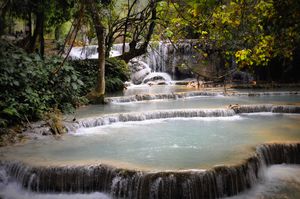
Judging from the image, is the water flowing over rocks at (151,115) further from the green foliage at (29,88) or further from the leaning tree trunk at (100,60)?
the leaning tree trunk at (100,60)

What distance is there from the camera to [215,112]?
37.3 feet

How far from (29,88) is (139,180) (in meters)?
4.85

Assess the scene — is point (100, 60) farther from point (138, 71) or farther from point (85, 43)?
point (138, 71)

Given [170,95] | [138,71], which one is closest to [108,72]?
[170,95]

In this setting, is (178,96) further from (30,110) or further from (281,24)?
(281,24)

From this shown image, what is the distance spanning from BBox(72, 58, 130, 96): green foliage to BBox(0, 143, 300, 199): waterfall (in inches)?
312

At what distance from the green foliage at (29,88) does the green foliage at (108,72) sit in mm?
3166

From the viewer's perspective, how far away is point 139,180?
6.05 metres

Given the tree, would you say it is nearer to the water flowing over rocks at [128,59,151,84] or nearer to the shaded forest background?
the shaded forest background

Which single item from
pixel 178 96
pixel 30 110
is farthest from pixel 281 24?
pixel 178 96

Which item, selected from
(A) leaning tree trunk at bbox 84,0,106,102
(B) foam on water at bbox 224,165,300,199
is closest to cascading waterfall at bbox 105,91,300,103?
(A) leaning tree trunk at bbox 84,0,106,102

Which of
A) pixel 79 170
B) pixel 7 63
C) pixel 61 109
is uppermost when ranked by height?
pixel 7 63

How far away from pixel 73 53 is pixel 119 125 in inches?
476

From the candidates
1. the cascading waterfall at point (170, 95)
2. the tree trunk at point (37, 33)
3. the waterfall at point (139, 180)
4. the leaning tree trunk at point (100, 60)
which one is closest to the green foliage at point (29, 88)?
the leaning tree trunk at point (100, 60)
